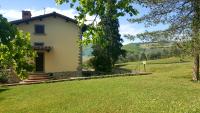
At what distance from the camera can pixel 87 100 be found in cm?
2066

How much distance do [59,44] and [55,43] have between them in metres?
0.47

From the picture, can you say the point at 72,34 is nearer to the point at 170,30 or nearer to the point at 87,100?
the point at 170,30

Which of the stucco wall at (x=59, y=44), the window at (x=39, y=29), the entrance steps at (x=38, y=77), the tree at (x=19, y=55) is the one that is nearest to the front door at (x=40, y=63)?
the stucco wall at (x=59, y=44)

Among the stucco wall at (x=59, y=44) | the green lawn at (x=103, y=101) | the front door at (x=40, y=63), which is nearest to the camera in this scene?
the green lawn at (x=103, y=101)

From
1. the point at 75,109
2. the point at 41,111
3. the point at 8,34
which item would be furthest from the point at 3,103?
the point at 8,34

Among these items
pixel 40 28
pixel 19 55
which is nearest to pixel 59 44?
pixel 40 28

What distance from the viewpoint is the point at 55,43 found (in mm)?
45000

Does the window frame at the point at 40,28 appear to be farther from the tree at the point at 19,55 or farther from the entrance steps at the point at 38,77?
the tree at the point at 19,55

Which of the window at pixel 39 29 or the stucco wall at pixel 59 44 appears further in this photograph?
the stucco wall at pixel 59 44

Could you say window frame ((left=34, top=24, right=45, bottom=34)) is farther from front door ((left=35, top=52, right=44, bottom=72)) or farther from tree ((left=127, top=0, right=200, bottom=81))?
tree ((left=127, top=0, right=200, bottom=81))

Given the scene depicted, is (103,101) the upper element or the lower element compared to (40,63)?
lower

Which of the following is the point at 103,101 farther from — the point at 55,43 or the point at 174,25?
the point at 55,43

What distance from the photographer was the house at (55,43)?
44.1 metres

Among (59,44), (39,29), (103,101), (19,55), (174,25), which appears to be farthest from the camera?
(59,44)
